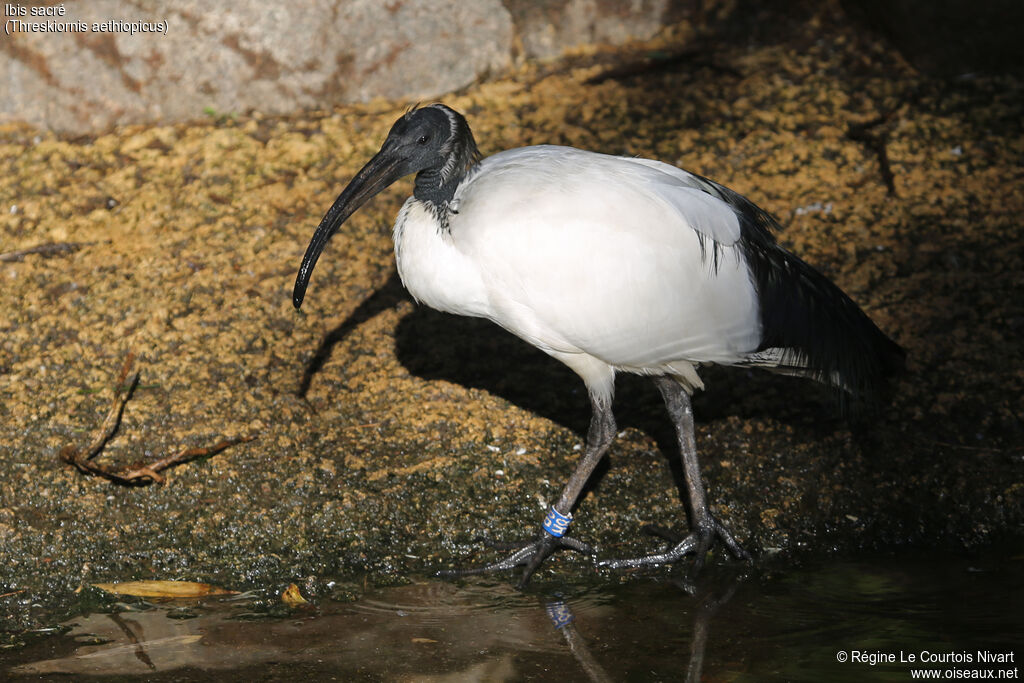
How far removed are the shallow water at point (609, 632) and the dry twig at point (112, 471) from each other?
20.4 inches

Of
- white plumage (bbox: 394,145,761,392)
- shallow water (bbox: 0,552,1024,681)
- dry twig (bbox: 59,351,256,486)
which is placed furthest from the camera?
dry twig (bbox: 59,351,256,486)

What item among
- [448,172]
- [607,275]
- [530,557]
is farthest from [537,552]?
[448,172]

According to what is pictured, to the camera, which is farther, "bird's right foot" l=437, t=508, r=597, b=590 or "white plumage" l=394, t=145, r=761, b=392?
"bird's right foot" l=437, t=508, r=597, b=590

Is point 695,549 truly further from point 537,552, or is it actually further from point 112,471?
point 112,471

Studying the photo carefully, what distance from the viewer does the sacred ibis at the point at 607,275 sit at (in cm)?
288

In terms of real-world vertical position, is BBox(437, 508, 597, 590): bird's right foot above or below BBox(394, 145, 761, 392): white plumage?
below

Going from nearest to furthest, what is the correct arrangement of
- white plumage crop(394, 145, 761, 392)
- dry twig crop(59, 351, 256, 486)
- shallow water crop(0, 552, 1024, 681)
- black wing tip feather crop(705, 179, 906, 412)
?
1. shallow water crop(0, 552, 1024, 681)
2. white plumage crop(394, 145, 761, 392)
3. black wing tip feather crop(705, 179, 906, 412)
4. dry twig crop(59, 351, 256, 486)

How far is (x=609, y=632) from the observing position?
2717 mm

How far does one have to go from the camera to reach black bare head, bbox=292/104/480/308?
3.14 meters

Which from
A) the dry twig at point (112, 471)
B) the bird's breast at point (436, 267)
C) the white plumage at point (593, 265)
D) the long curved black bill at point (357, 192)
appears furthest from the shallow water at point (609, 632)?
the long curved black bill at point (357, 192)

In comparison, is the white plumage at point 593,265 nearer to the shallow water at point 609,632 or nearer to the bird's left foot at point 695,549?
the bird's left foot at point 695,549

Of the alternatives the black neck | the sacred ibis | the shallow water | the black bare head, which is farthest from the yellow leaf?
the black neck

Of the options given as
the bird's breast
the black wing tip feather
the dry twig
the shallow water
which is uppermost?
the bird's breast

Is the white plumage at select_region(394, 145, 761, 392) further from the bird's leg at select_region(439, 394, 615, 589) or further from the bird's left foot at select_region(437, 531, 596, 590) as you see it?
the bird's left foot at select_region(437, 531, 596, 590)
